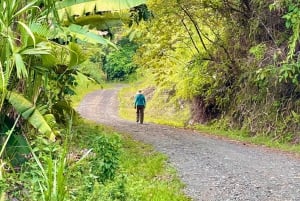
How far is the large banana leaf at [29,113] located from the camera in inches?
275

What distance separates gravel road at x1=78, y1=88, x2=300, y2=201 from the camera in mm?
8008

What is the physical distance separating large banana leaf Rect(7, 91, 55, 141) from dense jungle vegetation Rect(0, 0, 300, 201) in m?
0.01

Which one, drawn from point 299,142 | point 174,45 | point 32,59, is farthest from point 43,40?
point 174,45

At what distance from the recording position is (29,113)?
711 cm

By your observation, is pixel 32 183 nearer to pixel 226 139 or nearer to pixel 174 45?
pixel 226 139

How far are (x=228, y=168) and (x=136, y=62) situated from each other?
10978 mm

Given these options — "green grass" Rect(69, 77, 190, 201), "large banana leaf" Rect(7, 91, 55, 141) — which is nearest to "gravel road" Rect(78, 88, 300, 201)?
"green grass" Rect(69, 77, 190, 201)

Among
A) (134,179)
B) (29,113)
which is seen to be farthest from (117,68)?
(29,113)

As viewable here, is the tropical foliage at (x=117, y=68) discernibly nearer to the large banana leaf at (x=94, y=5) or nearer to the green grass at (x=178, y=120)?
the green grass at (x=178, y=120)

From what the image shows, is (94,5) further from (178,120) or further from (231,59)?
(178,120)

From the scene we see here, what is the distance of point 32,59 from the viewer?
22.9ft

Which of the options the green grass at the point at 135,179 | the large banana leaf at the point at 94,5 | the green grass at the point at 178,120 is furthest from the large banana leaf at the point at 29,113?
the green grass at the point at 178,120

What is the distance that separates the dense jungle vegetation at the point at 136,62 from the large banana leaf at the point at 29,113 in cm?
1

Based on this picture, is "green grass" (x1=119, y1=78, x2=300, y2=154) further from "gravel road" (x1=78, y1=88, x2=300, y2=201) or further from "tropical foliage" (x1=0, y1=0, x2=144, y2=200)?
"tropical foliage" (x1=0, y1=0, x2=144, y2=200)
